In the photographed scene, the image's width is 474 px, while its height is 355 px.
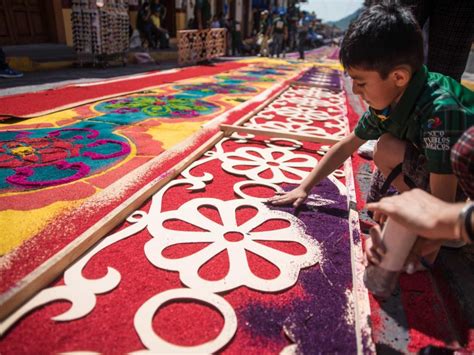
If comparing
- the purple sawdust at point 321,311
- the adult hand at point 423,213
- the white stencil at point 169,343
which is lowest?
the purple sawdust at point 321,311

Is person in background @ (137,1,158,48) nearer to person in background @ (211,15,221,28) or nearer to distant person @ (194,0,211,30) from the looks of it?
distant person @ (194,0,211,30)

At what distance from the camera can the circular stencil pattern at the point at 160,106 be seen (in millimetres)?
3422

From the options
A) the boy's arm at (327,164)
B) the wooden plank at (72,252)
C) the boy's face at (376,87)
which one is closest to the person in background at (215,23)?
the wooden plank at (72,252)

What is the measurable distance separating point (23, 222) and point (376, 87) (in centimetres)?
156

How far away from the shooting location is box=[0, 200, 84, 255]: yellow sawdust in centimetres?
133

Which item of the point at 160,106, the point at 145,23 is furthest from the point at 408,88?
the point at 145,23

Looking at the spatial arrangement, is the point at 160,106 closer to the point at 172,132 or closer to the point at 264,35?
the point at 172,132

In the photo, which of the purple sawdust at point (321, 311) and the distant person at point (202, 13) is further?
the distant person at point (202, 13)

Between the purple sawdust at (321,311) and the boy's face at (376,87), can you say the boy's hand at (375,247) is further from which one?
the boy's face at (376,87)

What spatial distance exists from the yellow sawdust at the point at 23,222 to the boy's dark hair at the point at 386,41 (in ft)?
4.68

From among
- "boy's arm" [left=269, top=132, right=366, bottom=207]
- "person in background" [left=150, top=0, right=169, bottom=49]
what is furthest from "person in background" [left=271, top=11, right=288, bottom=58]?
"boy's arm" [left=269, top=132, right=366, bottom=207]

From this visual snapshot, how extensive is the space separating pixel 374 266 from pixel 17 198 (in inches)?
64.1

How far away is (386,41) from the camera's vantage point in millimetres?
1225

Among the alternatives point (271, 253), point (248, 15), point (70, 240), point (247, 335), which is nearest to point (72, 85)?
point (70, 240)
